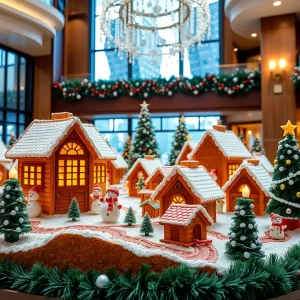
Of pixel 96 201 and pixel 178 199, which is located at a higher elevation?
pixel 178 199

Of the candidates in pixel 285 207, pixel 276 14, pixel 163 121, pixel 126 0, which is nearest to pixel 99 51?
pixel 163 121

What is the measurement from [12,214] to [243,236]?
3811mm

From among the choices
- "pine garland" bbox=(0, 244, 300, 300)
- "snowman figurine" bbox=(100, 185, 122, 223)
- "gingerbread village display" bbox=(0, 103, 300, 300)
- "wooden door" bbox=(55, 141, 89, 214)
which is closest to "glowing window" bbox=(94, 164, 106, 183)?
"gingerbread village display" bbox=(0, 103, 300, 300)

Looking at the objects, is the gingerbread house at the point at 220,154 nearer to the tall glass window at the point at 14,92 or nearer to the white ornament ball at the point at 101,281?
the white ornament ball at the point at 101,281

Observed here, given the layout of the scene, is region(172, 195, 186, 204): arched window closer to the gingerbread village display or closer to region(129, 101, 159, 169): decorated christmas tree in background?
the gingerbread village display

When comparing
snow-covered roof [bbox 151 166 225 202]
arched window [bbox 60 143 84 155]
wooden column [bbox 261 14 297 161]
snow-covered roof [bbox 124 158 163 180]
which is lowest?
snow-covered roof [bbox 151 166 225 202]

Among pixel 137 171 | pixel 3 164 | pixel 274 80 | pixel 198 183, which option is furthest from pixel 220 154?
pixel 3 164

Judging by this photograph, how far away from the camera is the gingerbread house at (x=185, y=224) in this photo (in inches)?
244

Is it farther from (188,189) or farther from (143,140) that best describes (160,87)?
(188,189)

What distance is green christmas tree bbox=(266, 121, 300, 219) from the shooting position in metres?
7.57

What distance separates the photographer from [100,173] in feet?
34.3

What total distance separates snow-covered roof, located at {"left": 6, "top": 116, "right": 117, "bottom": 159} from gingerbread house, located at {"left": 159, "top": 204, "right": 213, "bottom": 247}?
3612 millimetres

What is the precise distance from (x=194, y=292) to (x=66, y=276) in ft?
6.03

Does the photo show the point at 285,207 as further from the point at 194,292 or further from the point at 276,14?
the point at 276,14
